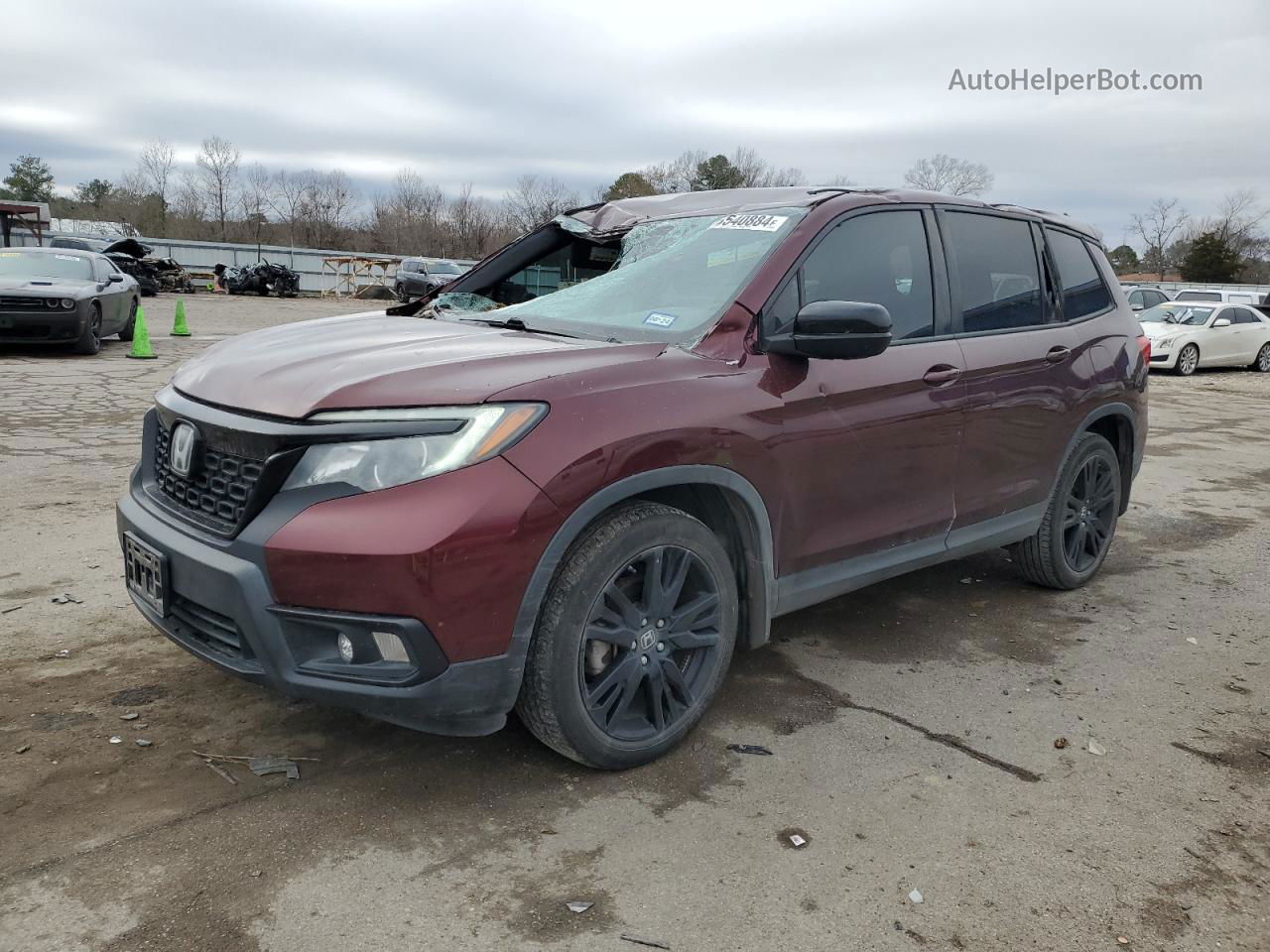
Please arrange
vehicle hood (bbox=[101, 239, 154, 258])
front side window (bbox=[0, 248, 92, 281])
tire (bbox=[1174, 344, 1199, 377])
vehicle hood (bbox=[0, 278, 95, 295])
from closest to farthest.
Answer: vehicle hood (bbox=[0, 278, 95, 295])
front side window (bbox=[0, 248, 92, 281])
tire (bbox=[1174, 344, 1199, 377])
vehicle hood (bbox=[101, 239, 154, 258])

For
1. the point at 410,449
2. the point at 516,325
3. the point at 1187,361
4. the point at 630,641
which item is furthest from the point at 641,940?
the point at 1187,361

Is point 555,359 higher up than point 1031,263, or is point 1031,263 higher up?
point 1031,263

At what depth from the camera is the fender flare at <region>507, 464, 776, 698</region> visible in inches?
101

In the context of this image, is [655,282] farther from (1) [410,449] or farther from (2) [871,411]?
(1) [410,449]

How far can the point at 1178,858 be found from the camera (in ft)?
8.57

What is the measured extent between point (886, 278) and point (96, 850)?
3084mm

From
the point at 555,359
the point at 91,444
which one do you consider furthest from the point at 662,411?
the point at 91,444

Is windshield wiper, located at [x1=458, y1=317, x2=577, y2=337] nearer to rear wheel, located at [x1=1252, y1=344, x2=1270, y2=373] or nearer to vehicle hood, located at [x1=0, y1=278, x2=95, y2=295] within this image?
vehicle hood, located at [x1=0, y1=278, x2=95, y2=295]

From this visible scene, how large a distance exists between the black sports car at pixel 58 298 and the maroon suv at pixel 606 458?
10.0 metres

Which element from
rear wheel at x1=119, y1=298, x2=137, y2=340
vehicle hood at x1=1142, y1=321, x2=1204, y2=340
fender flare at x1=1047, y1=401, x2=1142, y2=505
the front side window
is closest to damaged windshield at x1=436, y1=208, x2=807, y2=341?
fender flare at x1=1047, y1=401, x2=1142, y2=505

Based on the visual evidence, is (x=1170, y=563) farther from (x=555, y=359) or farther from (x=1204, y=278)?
(x=1204, y=278)

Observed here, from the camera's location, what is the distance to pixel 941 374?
145 inches

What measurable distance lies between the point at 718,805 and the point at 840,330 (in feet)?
4.77

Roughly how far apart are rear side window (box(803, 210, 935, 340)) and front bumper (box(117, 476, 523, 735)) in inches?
67.8
